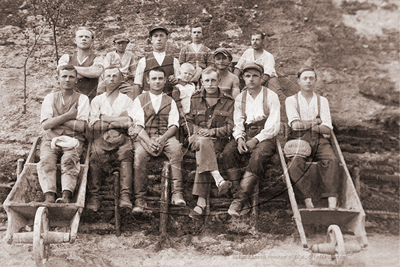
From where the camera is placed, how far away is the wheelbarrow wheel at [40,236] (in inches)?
162

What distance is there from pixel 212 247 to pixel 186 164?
3.03 ft

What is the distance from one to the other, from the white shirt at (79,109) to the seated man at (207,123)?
1078 mm

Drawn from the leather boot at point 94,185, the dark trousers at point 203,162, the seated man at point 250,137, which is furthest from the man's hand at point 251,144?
the leather boot at point 94,185

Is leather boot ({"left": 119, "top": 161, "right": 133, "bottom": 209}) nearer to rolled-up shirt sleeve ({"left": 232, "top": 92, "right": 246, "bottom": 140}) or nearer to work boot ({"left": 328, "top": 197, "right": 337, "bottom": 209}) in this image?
rolled-up shirt sleeve ({"left": 232, "top": 92, "right": 246, "bottom": 140})

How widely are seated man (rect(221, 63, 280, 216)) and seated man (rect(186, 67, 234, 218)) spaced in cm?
11

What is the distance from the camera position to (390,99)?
6.64m

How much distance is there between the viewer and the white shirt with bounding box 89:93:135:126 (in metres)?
5.04

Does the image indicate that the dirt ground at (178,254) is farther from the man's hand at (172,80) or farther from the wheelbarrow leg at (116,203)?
the man's hand at (172,80)

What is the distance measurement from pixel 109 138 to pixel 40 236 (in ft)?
4.14

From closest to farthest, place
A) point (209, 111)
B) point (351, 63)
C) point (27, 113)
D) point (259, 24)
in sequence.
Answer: point (209, 111), point (27, 113), point (351, 63), point (259, 24)

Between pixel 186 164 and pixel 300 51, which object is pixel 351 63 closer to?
pixel 300 51

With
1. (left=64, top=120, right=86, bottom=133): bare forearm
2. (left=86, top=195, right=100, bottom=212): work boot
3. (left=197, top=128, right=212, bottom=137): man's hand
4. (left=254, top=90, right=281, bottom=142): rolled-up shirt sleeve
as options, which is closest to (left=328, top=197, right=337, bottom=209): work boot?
(left=254, top=90, right=281, bottom=142): rolled-up shirt sleeve

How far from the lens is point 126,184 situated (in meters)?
4.82

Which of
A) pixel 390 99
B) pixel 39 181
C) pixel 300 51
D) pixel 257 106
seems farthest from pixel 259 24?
pixel 39 181
